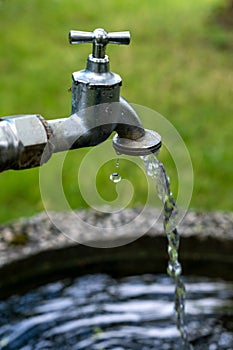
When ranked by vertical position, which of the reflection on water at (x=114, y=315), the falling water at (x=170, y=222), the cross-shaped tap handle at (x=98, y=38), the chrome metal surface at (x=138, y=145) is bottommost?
the reflection on water at (x=114, y=315)

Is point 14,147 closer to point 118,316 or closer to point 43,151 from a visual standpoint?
point 43,151

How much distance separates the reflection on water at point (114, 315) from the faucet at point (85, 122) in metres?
0.90

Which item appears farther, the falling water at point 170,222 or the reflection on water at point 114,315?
the reflection on water at point 114,315

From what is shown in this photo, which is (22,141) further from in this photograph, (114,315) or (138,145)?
(114,315)

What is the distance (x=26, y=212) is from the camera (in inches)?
119

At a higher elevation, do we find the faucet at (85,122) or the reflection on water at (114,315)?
the faucet at (85,122)

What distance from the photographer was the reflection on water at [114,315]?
7.02 ft

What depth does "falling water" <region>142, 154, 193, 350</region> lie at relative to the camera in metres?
1.75

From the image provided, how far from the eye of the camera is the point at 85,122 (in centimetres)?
141

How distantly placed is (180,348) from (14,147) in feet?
3.65

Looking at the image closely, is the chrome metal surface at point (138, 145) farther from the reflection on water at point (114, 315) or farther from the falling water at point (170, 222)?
the reflection on water at point (114, 315)

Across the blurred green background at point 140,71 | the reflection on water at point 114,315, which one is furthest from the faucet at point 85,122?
the blurred green background at point 140,71

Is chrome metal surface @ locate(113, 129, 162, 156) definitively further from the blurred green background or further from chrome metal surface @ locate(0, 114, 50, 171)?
the blurred green background

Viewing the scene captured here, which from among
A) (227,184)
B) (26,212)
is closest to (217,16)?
(227,184)
